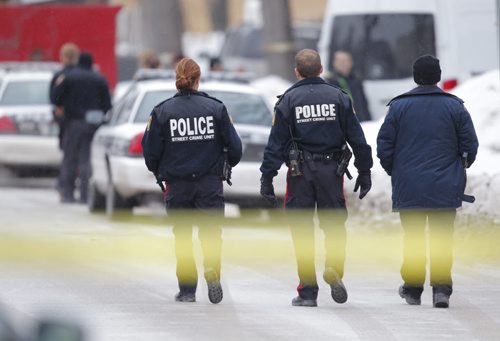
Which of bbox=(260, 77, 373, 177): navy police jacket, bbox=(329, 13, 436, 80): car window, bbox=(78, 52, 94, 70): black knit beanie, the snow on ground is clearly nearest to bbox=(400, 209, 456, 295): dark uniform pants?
bbox=(260, 77, 373, 177): navy police jacket

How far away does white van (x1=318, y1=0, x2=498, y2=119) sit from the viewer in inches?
814

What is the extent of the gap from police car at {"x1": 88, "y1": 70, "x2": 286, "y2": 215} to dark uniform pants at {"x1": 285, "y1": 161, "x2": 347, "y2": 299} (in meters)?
5.26

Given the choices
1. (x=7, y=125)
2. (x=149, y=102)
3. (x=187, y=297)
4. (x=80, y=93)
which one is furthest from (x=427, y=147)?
(x=7, y=125)

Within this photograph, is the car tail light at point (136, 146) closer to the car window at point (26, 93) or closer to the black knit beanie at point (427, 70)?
the car window at point (26, 93)

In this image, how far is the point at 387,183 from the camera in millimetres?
14312

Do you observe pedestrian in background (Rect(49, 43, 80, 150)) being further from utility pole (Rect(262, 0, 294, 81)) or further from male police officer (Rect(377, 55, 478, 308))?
utility pole (Rect(262, 0, 294, 81))

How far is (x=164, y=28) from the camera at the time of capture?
38.2 meters

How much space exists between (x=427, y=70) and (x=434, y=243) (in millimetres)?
1054

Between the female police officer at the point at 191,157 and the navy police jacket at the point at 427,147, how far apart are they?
973 millimetres

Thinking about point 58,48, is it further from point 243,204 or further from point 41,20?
point 243,204

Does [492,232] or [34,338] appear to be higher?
[34,338]

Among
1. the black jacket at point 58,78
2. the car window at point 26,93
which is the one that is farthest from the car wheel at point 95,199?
the car window at point 26,93

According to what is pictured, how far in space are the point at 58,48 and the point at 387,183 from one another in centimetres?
1531

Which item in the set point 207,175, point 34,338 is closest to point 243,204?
point 207,175
